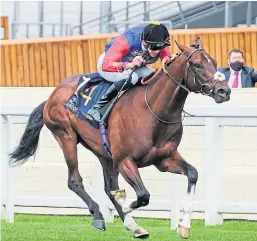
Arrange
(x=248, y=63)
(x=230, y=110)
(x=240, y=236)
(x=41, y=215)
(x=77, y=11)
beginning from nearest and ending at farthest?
(x=240, y=236)
(x=230, y=110)
(x=41, y=215)
(x=248, y=63)
(x=77, y=11)

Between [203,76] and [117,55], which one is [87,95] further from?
[203,76]

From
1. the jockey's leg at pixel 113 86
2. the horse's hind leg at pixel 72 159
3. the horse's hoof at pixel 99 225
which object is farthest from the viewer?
the horse's hind leg at pixel 72 159

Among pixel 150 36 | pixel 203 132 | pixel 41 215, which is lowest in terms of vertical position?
pixel 41 215

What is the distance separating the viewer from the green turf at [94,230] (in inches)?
390

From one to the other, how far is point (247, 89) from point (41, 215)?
8.24 feet

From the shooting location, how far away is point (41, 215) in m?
12.2

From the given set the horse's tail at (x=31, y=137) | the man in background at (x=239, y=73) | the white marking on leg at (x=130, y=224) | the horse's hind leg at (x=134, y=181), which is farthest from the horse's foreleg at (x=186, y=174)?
the man in background at (x=239, y=73)

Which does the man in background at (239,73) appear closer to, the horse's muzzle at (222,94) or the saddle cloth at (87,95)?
the saddle cloth at (87,95)

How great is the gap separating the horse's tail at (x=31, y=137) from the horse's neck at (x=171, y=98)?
6.63 ft

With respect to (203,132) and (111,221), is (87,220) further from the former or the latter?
(203,132)

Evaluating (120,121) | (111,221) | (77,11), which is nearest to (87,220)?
(111,221)

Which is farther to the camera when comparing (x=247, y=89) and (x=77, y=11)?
(x=77, y=11)

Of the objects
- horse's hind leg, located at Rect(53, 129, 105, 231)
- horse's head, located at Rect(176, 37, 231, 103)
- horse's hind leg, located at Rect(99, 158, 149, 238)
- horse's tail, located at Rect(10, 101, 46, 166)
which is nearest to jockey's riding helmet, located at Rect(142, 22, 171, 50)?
horse's head, located at Rect(176, 37, 231, 103)

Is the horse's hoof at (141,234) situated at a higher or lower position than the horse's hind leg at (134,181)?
lower
